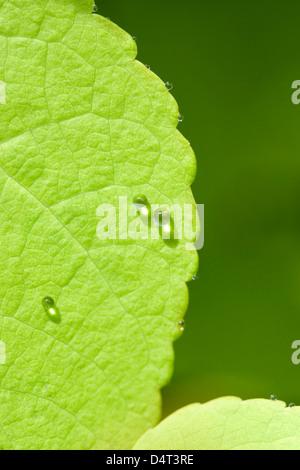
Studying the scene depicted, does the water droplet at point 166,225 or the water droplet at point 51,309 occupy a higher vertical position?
the water droplet at point 166,225

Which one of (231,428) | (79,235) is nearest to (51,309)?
(79,235)

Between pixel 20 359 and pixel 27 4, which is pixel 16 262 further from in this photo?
pixel 27 4

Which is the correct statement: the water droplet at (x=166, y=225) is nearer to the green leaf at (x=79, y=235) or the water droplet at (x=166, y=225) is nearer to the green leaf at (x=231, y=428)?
the green leaf at (x=79, y=235)

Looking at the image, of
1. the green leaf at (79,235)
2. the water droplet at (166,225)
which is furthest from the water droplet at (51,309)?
the water droplet at (166,225)

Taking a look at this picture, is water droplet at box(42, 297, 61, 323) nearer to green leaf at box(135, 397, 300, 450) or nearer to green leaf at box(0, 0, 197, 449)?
green leaf at box(0, 0, 197, 449)

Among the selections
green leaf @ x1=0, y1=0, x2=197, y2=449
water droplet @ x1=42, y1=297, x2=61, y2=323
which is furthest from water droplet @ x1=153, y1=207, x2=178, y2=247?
water droplet @ x1=42, y1=297, x2=61, y2=323

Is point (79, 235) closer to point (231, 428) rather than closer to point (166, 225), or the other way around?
point (166, 225)

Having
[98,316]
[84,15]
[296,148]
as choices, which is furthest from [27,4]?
[296,148]
